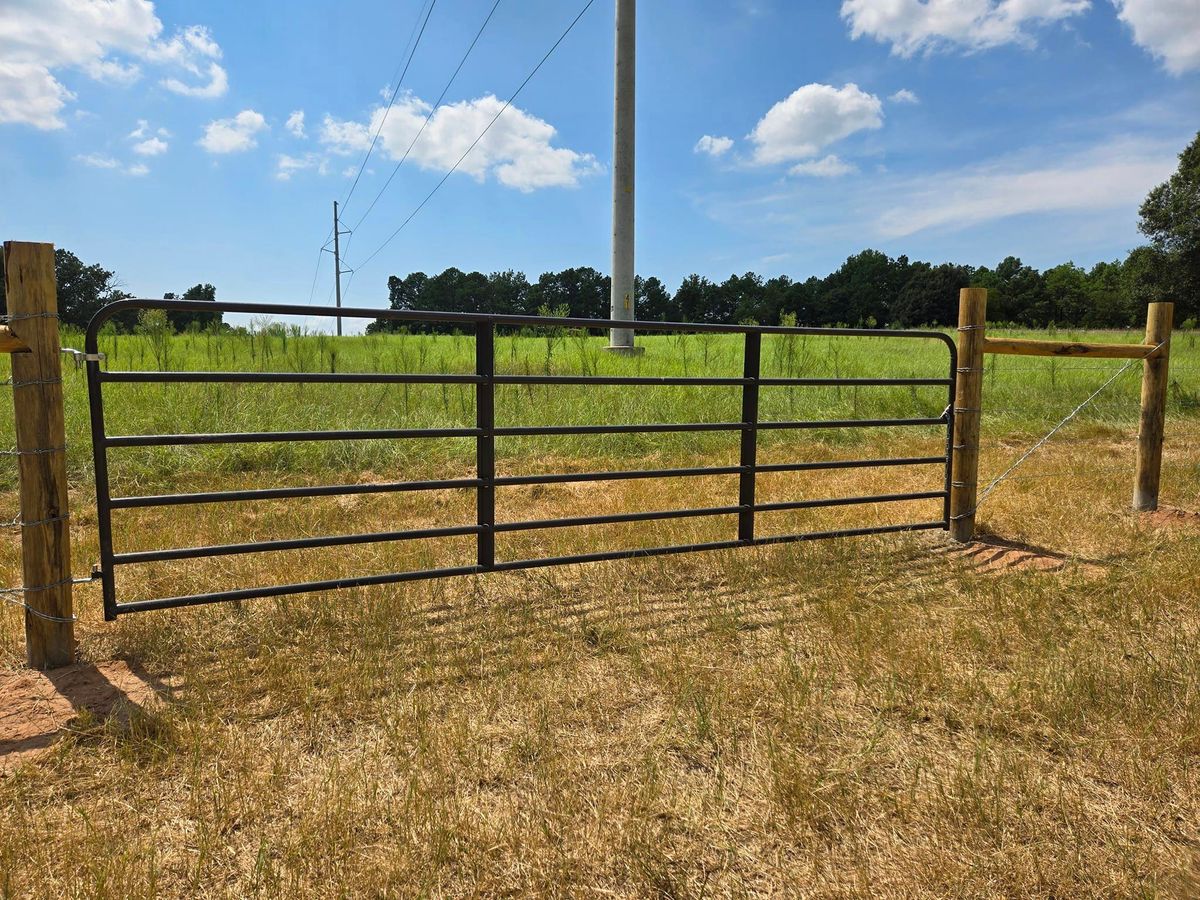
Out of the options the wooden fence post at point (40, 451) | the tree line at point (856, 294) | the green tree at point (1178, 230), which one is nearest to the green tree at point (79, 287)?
the tree line at point (856, 294)

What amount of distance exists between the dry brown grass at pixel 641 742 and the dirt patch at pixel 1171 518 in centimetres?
137

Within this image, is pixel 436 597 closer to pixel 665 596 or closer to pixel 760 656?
pixel 665 596

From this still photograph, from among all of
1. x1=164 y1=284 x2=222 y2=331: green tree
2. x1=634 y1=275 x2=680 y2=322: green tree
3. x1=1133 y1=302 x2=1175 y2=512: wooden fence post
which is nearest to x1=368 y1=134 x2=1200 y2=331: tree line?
x1=634 y1=275 x2=680 y2=322: green tree

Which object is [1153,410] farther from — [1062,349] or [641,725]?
[641,725]

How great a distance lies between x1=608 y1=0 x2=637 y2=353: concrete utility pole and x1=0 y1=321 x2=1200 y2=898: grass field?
1066cm

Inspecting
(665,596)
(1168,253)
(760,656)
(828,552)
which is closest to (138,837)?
(760,656)

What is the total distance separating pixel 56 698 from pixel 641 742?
→ 7.53ft

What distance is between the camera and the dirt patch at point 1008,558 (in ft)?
14.6

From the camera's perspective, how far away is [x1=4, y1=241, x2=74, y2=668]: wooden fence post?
9.50 ft

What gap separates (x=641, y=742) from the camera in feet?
8.07

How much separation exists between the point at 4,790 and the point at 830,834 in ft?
8.18

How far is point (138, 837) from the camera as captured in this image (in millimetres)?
1972

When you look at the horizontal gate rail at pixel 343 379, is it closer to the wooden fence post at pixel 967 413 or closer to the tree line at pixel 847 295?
the wooden fence post at pixel 967 413

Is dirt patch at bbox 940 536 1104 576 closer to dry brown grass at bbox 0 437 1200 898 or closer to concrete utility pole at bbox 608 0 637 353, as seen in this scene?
dry brown grass at bbox 0 437 1200 898
